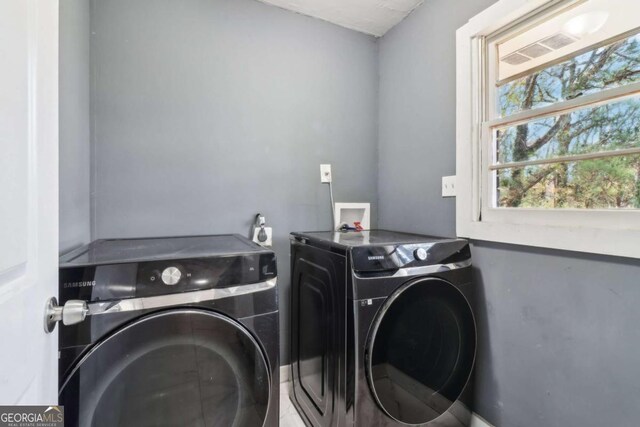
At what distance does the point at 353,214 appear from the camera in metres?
1.94

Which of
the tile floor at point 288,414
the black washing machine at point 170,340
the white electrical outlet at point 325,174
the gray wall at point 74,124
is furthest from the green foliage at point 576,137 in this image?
the gray wall at point 74,124

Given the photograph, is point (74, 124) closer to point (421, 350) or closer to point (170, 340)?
point (170, 340)

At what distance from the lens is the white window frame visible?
3.20 ft

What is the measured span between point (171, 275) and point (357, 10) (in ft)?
5.83

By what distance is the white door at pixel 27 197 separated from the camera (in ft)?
1.41

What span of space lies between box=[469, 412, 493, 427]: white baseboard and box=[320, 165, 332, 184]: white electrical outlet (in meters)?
1.41

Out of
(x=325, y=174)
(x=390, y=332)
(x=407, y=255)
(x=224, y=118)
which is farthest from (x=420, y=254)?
(x=224, y=118)

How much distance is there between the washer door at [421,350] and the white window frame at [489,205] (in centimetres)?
36

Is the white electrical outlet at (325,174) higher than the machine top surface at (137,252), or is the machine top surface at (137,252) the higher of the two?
the white electrical outlet at (325,174)

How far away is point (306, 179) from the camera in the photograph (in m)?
1.79

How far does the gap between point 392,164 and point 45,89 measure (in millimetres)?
1666

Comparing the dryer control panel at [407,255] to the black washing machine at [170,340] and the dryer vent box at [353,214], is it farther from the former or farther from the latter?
the dryer vent box at [353,214]

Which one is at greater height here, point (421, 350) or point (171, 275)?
point (171, 275)

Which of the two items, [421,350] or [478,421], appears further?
[478,421]
